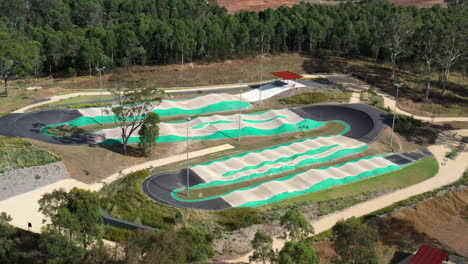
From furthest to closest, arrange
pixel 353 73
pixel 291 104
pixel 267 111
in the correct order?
pixel 353 73, pixel 291 104, pixel 267 111

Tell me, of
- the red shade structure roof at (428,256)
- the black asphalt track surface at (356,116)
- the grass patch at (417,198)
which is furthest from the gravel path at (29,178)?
the black asphalt track surface at (356,116)

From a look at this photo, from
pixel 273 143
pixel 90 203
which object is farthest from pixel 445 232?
pixel 90 203

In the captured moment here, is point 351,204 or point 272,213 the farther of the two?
point 351,204

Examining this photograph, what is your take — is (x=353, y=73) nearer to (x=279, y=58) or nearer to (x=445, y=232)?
(x=279, y=58)

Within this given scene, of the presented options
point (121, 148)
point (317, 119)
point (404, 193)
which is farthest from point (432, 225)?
point (121, 148)

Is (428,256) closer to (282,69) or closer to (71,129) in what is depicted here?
(71,129)

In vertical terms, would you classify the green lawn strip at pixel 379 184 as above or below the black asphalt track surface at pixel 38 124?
below

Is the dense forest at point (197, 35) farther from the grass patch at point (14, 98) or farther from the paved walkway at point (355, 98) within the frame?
the paved walkway at point (355, 98)
